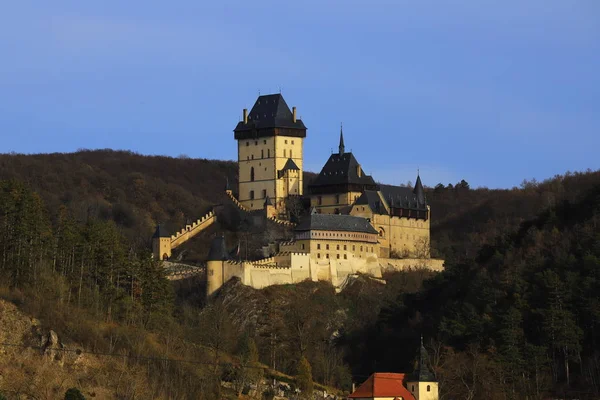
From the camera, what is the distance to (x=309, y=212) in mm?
117875

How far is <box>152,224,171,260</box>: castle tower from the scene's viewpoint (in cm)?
11488

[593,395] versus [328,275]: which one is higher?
[328,275]

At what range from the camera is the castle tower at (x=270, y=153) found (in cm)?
11956

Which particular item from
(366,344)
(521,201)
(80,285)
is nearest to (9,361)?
(80,285)

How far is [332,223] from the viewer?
11225cm

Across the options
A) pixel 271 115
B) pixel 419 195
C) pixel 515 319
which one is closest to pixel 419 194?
pixel 419 195

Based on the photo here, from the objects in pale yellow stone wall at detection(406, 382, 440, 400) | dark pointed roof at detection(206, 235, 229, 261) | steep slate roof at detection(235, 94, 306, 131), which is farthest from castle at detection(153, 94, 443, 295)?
pale yellow stone wall at detection(406, 382, 440, 400)

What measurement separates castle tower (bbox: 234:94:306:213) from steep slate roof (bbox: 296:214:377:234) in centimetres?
643

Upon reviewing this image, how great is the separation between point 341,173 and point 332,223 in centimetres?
780

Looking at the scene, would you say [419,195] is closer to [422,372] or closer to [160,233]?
[160,233]

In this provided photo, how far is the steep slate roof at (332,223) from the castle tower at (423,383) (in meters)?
26.7

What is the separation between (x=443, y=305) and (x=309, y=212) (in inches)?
800

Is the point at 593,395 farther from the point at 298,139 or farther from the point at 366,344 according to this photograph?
the point at 298,139

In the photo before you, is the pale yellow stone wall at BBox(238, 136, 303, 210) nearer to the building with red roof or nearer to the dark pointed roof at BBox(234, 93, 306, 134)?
the dark pointed roof at BBox(234, 93, 306, 134)
